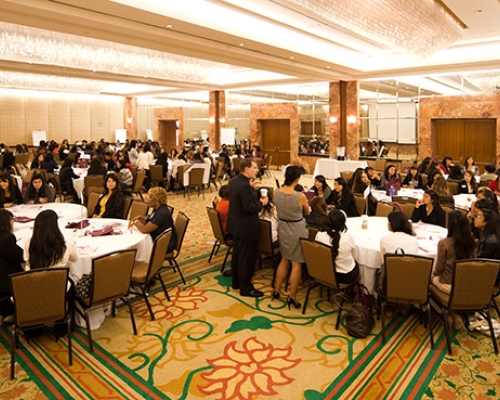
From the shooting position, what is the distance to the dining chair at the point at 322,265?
4.34 meters

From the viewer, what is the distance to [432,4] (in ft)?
23.8

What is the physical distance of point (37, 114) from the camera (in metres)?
21.2

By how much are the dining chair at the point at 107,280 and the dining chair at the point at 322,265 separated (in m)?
1.72

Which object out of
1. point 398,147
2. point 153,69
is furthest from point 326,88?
point 153,69

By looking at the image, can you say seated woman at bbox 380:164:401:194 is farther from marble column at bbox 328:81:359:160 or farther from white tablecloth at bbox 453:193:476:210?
marble column at bbox 328:81:359:160

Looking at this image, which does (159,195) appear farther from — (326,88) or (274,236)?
(326,88)

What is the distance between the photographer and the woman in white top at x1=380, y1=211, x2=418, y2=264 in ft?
14.0

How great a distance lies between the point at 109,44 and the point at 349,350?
946cm

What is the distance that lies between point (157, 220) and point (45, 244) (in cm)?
142

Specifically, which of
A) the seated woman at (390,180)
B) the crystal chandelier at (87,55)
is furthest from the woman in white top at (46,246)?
the crystal chandelier at (87,55)

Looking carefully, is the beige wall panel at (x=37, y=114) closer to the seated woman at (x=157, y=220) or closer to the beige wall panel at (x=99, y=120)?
the beige wall panel at (x=99, y=120)

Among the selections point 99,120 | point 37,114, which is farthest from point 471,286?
point 99,120

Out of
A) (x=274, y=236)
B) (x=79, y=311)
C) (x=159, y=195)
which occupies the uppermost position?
(x=159, y=195)

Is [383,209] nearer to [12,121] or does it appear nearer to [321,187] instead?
[321,187]
